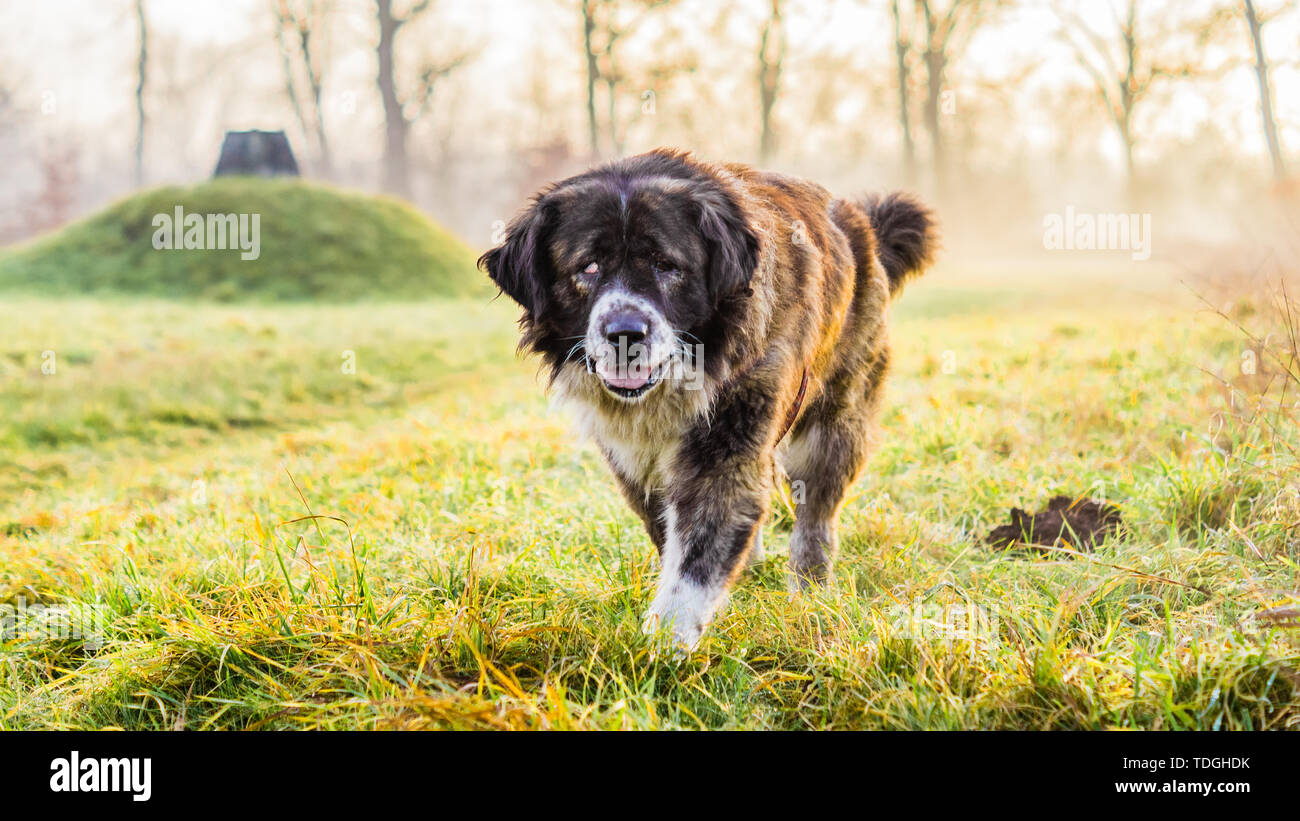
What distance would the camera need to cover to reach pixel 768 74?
26391 millimetres

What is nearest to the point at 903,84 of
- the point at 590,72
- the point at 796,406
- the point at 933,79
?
the point at 933,79

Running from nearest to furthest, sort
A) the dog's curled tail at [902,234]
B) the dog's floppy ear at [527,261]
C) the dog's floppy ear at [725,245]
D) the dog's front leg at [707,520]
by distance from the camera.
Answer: the dog's front leg at [707,520]
the dog's floppy ear at [725,245]
the dog's floppy ear at [527,261]
the dog's curled tail at [902,234]

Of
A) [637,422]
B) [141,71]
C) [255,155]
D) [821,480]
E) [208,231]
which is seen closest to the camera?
[637,422]

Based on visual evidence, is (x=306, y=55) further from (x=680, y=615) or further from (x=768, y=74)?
(x=680, y=615)

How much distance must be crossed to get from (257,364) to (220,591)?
7592 mm

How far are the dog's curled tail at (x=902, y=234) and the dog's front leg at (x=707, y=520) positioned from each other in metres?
1.83

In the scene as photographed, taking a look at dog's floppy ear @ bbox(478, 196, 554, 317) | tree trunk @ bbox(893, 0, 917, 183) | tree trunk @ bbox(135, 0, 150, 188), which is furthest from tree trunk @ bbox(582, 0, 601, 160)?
dog's floppy ear @ bbox(478, 196, 554, 317)

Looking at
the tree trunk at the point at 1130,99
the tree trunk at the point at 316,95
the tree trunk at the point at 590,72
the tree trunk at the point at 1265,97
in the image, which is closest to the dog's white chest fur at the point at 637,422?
the tree trunk at the point at 1265,97

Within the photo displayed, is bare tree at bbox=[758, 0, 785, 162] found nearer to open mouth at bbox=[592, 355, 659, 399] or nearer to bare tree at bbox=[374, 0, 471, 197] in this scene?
bare tree at bbox=[374, 0, 471, 197]

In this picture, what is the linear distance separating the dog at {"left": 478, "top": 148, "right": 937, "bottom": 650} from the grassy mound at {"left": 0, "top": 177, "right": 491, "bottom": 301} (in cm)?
1537

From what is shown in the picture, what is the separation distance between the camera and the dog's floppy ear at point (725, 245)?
3207 mm

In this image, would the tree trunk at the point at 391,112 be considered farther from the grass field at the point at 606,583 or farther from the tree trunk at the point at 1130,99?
the tree trunk at the point at 1130,99

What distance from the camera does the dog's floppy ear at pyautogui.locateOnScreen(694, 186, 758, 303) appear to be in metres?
3.21
